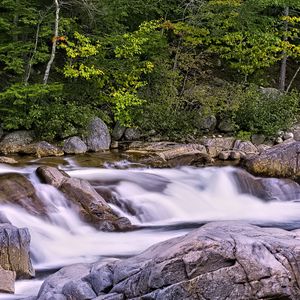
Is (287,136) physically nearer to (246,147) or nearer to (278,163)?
(246,147)

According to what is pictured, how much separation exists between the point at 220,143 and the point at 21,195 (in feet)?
24.7

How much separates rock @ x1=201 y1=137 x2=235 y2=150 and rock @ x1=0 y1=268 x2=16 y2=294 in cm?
941

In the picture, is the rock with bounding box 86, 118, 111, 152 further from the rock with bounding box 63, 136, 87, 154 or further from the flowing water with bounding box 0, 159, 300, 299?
the flowing water with bounding box 0, 159, 300, 299

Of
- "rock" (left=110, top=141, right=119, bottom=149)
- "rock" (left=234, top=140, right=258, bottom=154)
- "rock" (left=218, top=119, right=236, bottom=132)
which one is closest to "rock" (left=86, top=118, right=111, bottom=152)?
"rock" (left=110, top=141, right=119, bottom=149)

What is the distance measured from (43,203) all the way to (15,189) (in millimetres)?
645

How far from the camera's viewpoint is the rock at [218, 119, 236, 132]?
16.1m

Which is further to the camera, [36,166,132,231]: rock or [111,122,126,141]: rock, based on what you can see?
[111,122,126,141]: rock

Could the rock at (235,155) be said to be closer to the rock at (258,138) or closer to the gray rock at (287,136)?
the rock at (258,138)

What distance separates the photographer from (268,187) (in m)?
11.5

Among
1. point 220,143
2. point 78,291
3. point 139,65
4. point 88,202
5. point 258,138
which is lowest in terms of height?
point 88,202

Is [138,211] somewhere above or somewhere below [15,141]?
below

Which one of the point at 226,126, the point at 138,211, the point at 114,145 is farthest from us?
the point at 226,126

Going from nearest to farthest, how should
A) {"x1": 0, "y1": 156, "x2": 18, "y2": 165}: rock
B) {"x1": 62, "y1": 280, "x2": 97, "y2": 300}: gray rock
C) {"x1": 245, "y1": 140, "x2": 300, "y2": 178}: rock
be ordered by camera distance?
1. {"x1": 62, "y1": 280, "x2": 97, "y2": 300}: gray rock
2. {"x1": 0, "y1": 156, "x2": 18, "y2": 165}: rock
3. {"x1": 245, "y1": 140, "x2": 300, "y2": 178}: rock

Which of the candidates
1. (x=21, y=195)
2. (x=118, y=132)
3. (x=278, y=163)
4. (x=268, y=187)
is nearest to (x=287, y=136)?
(x=278, y=163)
